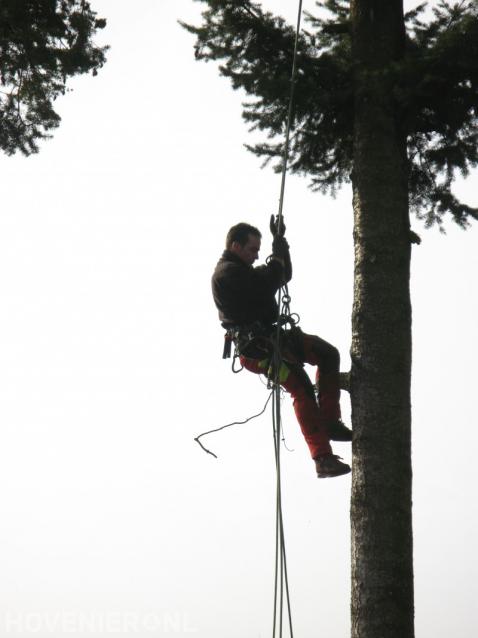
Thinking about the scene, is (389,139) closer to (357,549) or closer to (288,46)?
(288,46)

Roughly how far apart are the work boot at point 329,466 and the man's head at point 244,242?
1504 mm

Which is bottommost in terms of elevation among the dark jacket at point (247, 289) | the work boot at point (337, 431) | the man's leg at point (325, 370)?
the work boot at point (337, 431)

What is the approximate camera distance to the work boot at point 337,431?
4.74m

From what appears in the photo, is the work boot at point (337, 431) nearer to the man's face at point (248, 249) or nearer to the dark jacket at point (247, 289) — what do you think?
the dark jacket at point (247, 289)

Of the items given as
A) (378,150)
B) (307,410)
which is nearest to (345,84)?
(378,150)

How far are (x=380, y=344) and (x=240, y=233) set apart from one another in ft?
4.80

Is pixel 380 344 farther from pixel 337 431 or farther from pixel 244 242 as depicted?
pixel 244 242

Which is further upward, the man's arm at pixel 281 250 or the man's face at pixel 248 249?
the man's face at pixel 248 249

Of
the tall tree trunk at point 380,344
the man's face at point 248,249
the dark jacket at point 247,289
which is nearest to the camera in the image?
the tall tree trunk at point 380,344

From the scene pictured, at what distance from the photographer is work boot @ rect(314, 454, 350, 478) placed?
4.51 m

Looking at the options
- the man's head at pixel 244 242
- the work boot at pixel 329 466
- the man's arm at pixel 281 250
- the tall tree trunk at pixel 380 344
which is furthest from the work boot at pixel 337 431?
the man's head at pixel 244 242

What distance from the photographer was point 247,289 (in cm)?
495

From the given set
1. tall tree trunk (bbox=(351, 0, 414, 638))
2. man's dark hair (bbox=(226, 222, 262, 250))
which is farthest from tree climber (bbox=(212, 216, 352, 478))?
tall tree trunk (bbox=(351, 0, 414, 638))

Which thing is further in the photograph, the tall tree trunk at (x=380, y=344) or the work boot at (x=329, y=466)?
the work boot at (x=329, y=466)
